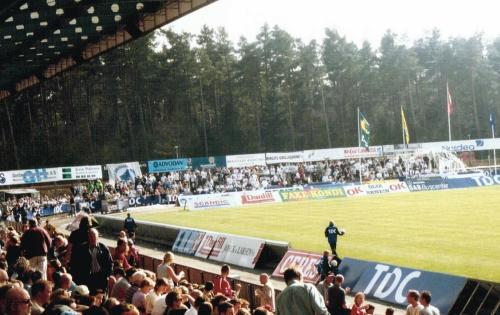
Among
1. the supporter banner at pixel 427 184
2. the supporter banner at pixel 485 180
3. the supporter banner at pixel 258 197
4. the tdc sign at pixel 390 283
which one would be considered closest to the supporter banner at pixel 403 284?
the tdc sign at pixel 390 283

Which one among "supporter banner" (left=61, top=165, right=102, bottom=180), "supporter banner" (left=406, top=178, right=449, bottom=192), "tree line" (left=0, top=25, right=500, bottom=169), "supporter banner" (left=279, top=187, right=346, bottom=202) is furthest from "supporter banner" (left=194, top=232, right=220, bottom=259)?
"tree line" (left=0, top=25, right=500, bottom=169)

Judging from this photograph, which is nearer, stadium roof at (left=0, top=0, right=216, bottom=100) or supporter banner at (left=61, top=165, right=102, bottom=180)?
stadium roof at (left=0, top=0, right=216, bottom=100)

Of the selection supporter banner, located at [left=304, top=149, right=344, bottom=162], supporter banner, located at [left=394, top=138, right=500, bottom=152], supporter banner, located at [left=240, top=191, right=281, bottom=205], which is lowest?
supporter banner, located at [left=240, top=191, right=281, bottom=205]

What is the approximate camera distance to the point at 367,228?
1070 inches

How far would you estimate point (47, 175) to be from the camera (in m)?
52.4

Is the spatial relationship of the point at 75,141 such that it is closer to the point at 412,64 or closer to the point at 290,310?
the point at 412,64

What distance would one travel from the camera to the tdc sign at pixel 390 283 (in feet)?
47.9

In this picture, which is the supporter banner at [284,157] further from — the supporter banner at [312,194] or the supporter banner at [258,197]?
the supporter banner at [258,197]

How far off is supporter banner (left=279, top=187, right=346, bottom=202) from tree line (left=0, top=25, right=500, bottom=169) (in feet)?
109

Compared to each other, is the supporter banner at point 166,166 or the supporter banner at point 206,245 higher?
the supporter banner at point 166,166

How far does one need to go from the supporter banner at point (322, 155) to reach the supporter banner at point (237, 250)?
4077cm

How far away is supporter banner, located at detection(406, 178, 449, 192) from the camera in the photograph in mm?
51344

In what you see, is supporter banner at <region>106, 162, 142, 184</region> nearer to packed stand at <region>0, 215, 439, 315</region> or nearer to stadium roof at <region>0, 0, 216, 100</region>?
stadium roof at <region>0, 0, 216, 100</region>

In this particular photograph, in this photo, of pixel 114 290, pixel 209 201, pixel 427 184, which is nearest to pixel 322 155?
pixel 427 184
